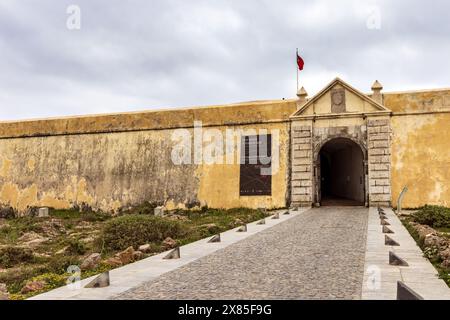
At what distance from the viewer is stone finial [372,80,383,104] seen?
Answer: 17609mm

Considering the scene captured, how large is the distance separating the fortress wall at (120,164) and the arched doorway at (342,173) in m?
3.24

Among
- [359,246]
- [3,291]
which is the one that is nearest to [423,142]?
[359,246]

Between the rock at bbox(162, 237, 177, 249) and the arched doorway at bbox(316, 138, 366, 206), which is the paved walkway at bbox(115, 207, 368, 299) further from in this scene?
the arched doorway at bbox(316, 138, 366, 206)

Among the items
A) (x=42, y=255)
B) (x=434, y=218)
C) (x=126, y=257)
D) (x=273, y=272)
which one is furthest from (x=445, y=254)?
(x=42, y=255)

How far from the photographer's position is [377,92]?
17.7 metres

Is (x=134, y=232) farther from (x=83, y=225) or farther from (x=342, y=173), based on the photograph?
(x=342, y=173)

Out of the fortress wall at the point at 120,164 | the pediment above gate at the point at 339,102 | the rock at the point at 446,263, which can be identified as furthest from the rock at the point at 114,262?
the pediment above gate at the point at 339,102

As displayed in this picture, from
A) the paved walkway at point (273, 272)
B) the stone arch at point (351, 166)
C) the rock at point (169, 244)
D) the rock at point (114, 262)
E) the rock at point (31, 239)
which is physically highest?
the stone arch at point (351, 166)

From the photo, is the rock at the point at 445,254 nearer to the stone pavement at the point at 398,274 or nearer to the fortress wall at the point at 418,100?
the stone pavement at the point at 398,274

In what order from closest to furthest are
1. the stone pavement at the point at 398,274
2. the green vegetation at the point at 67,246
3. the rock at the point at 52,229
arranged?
the stone pavement at the point at 398,274
the green vegetation at the point at 67,246
the rock at the point at 52,229

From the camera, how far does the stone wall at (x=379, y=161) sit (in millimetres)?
17000

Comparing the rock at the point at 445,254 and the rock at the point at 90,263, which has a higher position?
the rock at the point at 445,254

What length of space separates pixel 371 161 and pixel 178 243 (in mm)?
10790

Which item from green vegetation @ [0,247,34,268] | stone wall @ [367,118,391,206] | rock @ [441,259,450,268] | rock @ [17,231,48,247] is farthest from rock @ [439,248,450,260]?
stone wall @ [367,118,391,206]
